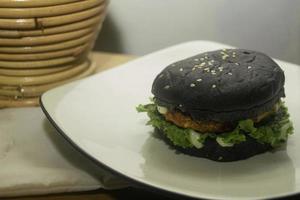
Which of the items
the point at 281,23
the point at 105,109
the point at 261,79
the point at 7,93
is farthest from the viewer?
the point at 281,23

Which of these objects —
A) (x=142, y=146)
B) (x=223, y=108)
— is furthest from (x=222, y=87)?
(x=142, y=146)

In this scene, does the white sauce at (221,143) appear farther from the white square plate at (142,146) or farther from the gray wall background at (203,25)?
the gray wall background at (203,25)

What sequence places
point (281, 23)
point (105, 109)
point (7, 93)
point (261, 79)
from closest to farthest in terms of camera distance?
point (261, 79), point (105, 109), point (7, 93), point (281, 23)

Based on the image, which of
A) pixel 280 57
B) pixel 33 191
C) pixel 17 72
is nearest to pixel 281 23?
pixel 280 57

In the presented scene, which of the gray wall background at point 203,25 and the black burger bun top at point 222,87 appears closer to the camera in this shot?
the black burger bun top at point 222,87

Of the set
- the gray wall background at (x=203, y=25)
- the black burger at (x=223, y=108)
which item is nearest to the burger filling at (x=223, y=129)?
the black burger at (x=223, y=108)

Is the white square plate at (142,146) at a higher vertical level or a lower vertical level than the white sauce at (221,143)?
lower

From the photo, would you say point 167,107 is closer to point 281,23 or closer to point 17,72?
point 17,72
